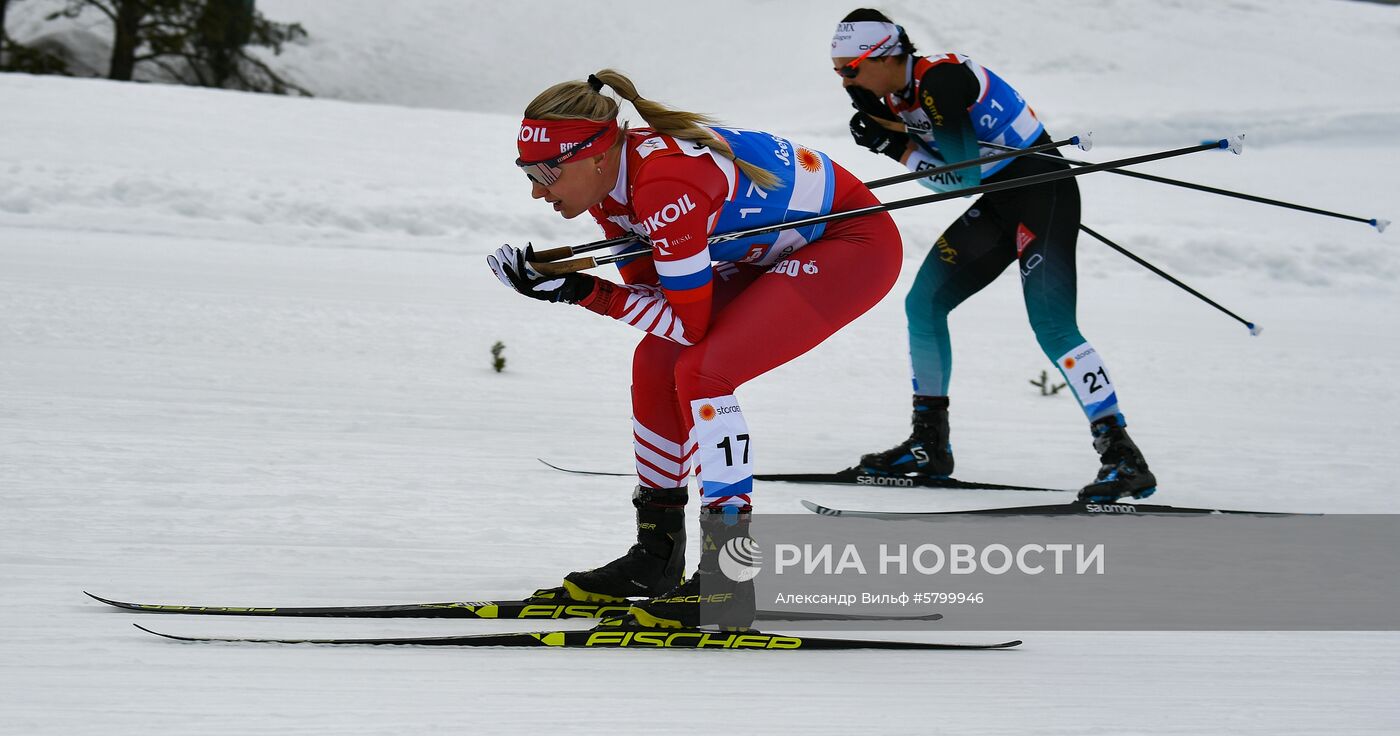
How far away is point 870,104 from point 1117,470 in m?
1.60

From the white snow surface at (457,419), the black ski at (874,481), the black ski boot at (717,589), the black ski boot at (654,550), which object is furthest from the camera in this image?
the black ski at (874,481)

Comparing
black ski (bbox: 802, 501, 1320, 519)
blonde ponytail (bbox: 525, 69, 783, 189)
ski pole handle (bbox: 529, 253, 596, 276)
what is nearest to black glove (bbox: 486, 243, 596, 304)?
ski pole handle (bbox: 529, 253, 596, 276)

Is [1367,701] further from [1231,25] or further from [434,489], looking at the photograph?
[1231,25]

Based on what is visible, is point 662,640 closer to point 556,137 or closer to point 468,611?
point 468,611

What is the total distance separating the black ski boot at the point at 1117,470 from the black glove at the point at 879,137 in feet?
4.11

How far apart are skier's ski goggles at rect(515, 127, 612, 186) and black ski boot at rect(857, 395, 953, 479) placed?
88.6 inches

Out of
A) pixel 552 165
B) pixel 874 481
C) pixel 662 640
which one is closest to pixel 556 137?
pixel 552 165

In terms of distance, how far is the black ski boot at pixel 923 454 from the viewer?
4664 mm

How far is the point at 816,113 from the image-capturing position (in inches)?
877

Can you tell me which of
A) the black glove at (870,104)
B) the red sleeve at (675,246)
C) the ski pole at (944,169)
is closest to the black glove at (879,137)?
the black glove at (870,104)

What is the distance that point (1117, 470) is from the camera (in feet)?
13.9

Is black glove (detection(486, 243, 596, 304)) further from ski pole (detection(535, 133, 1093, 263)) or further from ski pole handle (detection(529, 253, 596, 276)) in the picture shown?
ski pole (detection(535, 133, 1093, 263))

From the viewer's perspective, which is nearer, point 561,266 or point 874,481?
point 561,266

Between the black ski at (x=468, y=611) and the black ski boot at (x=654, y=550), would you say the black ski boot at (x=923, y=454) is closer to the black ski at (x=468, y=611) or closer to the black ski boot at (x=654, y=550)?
the black ski at (x=468, y=611)
